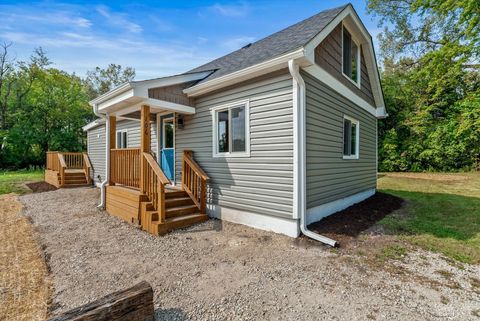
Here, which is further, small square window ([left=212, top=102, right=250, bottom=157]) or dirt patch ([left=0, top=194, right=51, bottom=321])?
small square window ([left=212, top=102, right=250, bottom=157])

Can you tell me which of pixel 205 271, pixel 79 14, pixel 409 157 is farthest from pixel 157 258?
pixel 409 157

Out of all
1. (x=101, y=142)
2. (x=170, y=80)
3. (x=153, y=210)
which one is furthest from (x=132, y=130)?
(x=153, y=210)

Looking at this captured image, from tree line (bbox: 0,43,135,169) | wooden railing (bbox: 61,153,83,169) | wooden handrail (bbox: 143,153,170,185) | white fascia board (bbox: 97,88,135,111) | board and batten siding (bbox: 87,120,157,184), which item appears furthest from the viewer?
tree line (bbox: 0,43,135,169)

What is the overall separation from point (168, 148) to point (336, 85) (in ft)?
16.4

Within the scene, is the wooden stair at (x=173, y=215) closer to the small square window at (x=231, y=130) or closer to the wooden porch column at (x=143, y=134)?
the wooden porch column at (x=143, y=134)

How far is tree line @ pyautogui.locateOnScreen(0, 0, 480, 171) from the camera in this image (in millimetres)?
14008

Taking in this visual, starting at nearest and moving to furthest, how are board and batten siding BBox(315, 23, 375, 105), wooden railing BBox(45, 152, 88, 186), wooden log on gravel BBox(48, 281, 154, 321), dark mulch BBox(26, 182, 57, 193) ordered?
wooden log on gravel BBox(48, 281, 154, 321)
board and batten siding BBox(315, 23, 375, 105)
dark mulch BBox(26, 182, 57, 193)
wooden railing BBox(45, 152, 88, 186)

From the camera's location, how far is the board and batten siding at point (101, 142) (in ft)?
32.2

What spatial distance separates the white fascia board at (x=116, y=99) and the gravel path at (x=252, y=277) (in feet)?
9.47

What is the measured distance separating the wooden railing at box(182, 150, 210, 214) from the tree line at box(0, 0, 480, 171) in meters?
14.5

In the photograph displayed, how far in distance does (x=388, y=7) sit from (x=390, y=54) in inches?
133

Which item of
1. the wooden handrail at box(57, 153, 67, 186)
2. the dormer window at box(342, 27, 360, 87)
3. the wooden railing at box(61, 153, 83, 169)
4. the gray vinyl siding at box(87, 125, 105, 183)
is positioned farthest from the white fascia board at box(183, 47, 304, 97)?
the wooden railing at box(61, 153, 83, 169)

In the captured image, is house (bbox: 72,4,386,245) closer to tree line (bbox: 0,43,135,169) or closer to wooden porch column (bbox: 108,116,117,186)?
wooden porch column (bbox: 108,116,117,186)

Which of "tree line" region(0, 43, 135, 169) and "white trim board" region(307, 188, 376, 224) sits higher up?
"tree line" region(0, 43, 135, 169)
